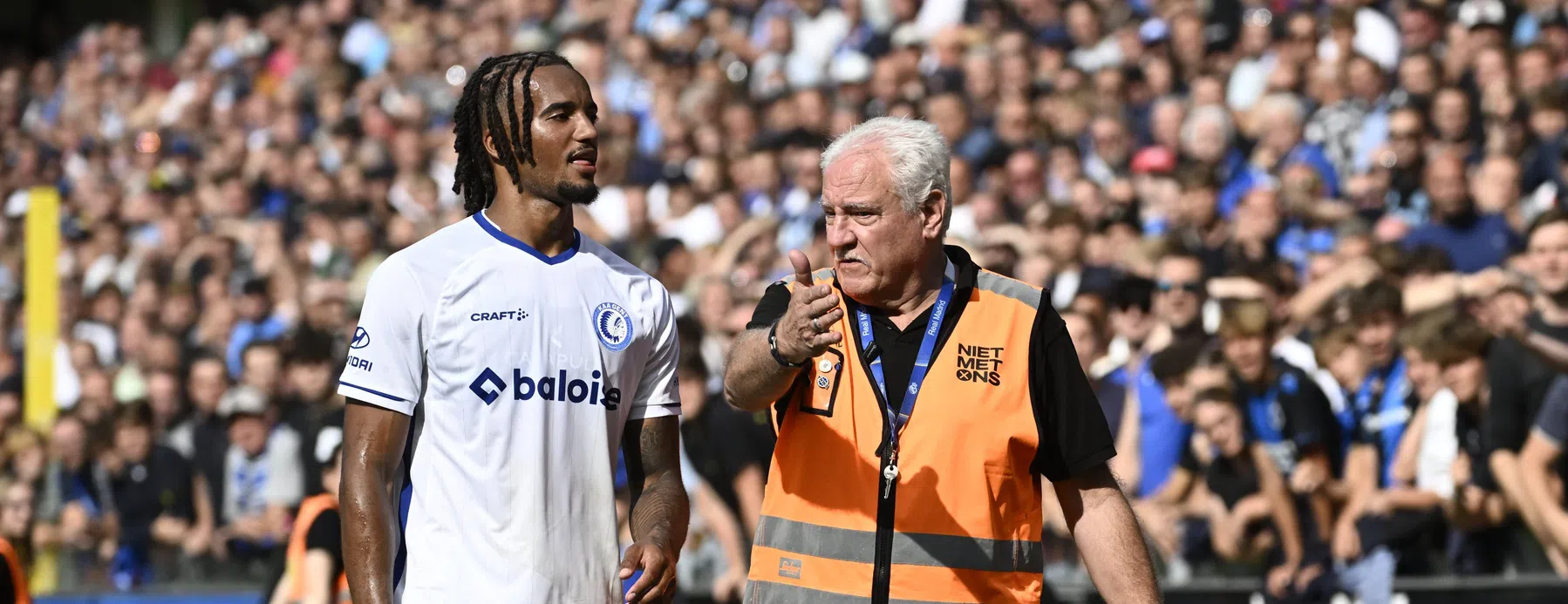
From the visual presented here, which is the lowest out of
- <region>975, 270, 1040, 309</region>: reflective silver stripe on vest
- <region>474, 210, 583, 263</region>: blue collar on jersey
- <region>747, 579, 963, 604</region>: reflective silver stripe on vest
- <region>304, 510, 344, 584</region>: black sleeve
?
<region>747, 579, 963, 604</region>: reflective silver stripe on vest

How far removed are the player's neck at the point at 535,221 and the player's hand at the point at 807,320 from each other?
0.73m

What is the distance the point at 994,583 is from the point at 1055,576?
174 inches

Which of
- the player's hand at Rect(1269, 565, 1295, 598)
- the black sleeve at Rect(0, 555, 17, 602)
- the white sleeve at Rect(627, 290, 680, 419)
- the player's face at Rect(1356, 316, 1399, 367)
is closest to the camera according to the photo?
the white sleeve at Rect(627, 290, 680, 419)

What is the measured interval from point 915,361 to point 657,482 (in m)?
0.71

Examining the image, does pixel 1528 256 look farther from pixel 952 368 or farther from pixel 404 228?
pixel 404 228

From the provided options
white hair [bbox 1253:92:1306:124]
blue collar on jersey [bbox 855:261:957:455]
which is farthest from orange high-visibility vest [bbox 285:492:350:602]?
white hair [bbox 1253:92:1306:124]

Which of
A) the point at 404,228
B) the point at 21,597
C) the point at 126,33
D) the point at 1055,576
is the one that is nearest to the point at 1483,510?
the point at 1055,576

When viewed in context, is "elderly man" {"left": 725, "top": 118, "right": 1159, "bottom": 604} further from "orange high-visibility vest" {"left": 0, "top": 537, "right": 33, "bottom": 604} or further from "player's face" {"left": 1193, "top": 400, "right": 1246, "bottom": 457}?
"player's face" {"left": 1193, "top": 400, "right": 1246, "bottom": 457}

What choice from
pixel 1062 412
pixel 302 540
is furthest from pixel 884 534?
pixel 302 540

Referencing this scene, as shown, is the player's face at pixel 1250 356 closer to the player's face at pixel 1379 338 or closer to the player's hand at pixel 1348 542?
the player's face at pixel 1379 338

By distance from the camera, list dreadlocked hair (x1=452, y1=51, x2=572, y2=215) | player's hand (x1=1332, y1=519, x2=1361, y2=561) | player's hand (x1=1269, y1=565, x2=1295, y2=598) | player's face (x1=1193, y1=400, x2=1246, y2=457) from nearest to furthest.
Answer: dreadlocked hair (x1=452, y1=51, x2=572, y2=215)
player's hand (x1=1332, y1=519, x2=1361, y2=561)
player's hand (x1=1269, y1=565, x2=1295, y2=598)
player's face (x1=1193, y1=400, x2=1246, y2=457)

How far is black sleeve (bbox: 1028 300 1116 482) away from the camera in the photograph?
491 cm

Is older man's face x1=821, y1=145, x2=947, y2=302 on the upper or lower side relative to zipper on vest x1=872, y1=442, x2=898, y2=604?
upper

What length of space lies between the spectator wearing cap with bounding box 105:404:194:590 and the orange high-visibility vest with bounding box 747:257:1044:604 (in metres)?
7.95
